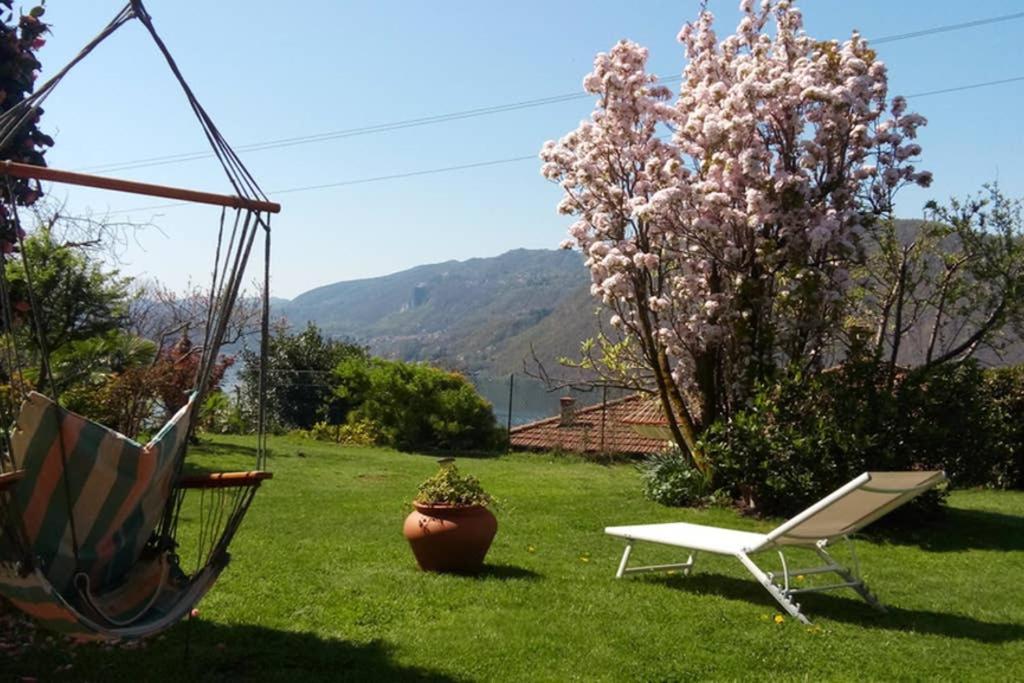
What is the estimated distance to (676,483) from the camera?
11.1 metres

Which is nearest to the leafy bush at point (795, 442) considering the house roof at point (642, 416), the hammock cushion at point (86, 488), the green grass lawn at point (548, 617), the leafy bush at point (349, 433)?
the green grass lawn at point (548, 617)

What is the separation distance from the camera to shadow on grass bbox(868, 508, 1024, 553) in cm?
912

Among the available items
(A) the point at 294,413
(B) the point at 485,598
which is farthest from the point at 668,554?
(A) the point at 294,413

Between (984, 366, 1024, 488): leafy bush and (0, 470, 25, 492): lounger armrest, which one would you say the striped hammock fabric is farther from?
(984, 366, 1024, 488): leafy bush

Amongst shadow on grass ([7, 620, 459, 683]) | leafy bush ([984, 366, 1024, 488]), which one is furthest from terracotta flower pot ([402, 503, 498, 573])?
leafy bush ([984, 366, 1024, 488])

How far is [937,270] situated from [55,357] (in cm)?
1113

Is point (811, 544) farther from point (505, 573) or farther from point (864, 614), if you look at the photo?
point (505, 573)

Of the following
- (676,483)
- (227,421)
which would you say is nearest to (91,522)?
(676,483)

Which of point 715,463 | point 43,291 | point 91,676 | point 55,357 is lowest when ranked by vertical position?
point 91,676

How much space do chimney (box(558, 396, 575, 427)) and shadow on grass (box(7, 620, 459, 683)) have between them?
1386cm

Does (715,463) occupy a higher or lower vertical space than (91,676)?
higher

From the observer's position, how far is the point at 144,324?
16578 millimetres

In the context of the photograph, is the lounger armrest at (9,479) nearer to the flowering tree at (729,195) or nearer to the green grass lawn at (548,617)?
the green grass lawn at (548,617)

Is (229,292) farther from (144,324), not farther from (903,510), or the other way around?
(144,324)
